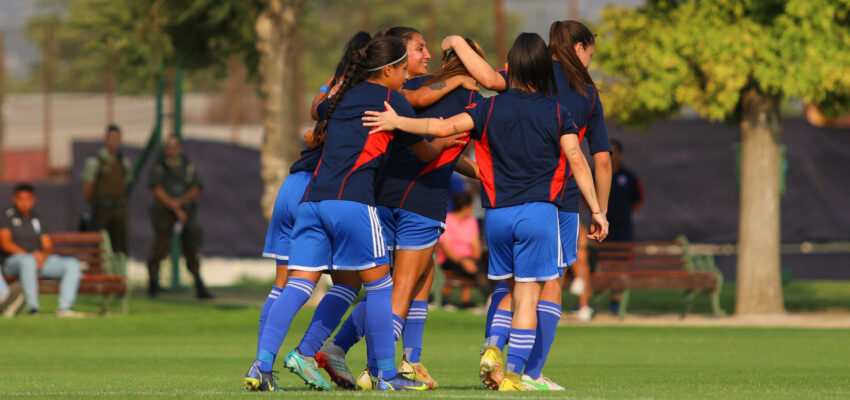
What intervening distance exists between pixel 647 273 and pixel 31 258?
7413mm

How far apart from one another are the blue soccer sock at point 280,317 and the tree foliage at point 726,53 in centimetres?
952

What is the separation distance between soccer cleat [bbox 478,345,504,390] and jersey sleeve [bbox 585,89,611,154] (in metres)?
1.33

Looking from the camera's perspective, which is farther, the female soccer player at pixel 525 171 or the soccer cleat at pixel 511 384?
the female soccer player at pixel 525 171

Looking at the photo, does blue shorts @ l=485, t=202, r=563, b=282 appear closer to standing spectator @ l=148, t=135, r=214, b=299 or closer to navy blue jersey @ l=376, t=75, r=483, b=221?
navy blue jersey @ l=376, t=75, r=483, b=221

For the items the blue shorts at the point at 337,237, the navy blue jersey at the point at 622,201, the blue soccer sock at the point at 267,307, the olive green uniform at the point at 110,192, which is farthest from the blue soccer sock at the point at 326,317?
the olive green uniform at the point at 110,192

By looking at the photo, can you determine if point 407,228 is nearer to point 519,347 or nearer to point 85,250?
point 519,347

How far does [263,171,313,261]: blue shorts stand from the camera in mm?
7402

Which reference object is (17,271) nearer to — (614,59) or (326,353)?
(614,59)

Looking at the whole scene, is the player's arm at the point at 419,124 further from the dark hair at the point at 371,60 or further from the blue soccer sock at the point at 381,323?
the blue soccer sock at the point at 381,323

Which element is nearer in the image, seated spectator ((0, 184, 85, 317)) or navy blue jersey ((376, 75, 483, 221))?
navy blue jersey ((376, 75, 483, 221))

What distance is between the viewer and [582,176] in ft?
22.5

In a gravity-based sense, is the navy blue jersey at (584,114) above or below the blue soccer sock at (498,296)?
above

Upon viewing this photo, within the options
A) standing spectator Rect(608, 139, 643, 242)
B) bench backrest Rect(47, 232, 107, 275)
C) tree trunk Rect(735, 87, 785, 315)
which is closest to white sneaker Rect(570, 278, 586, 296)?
standing spectator Rect(608, 139, 643, 242)

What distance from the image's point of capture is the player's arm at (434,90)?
740 centimetres
